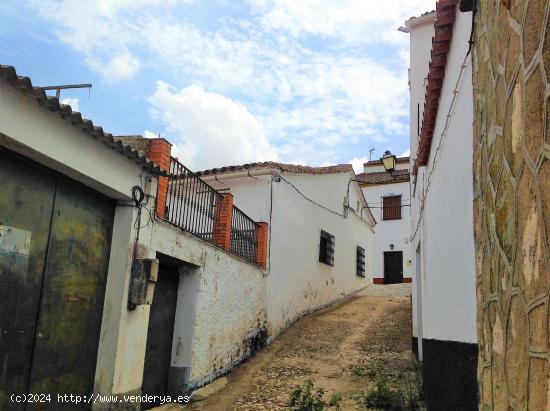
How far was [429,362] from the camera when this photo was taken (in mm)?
5648

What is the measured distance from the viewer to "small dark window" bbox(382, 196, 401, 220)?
25.6 meters

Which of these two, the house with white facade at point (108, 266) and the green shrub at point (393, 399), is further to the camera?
the green shrub at point (393, 399)

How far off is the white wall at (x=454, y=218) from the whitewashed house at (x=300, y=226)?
6103mm

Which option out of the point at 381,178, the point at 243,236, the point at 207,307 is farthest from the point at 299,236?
the point at 381,178

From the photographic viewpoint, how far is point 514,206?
68.1 inches

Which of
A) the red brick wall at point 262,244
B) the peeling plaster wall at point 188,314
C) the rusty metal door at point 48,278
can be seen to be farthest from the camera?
the red brick wall at point 262,244

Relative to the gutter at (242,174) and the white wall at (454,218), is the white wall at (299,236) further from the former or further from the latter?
A: the white wall at (454,218)

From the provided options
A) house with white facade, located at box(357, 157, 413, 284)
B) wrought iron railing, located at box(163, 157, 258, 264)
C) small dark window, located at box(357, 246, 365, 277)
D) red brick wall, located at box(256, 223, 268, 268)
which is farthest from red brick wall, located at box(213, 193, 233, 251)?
house with white facade, located at box(357, 157, 413, 284)

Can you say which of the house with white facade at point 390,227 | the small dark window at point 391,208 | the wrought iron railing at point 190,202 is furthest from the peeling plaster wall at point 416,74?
the small dark window at point 391,208

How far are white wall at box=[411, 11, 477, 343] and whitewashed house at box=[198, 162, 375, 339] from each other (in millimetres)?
6103

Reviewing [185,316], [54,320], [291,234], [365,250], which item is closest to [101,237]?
[54,320]

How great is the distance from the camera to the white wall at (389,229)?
25094 mm

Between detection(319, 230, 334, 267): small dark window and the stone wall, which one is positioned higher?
detection(319, 230, 334, 267): small dark window

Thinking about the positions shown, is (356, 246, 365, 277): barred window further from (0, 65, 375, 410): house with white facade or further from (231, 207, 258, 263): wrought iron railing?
(0, 65, 375, 410): house with white facade
